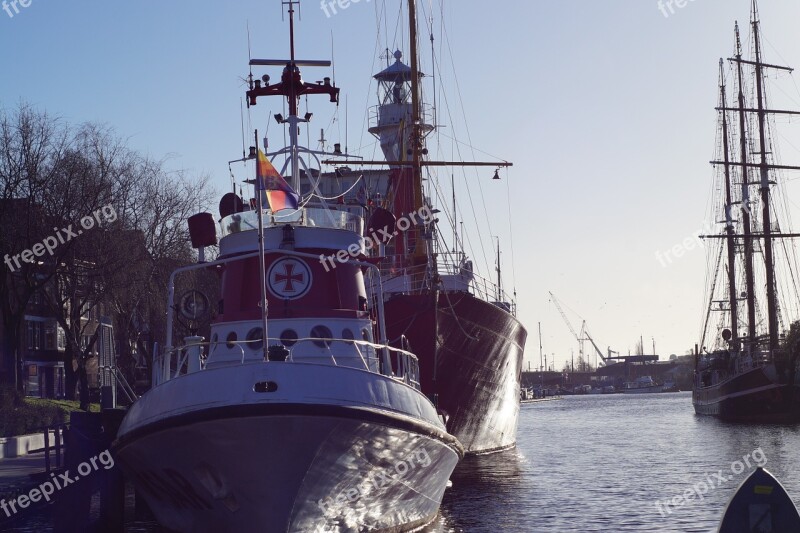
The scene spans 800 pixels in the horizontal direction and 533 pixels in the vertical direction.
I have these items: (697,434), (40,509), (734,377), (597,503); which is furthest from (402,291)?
(734,377)

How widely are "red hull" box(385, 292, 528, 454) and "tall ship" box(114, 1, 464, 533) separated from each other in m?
11.6

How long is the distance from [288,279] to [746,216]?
208 ft

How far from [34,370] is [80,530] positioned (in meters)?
51.3

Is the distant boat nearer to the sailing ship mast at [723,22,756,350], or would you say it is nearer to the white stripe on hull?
the white stripe on hull

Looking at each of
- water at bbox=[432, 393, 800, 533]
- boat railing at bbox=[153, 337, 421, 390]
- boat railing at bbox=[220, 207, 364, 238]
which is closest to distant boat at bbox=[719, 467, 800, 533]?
boat railing at bbox=[153, 337, 421, 390]

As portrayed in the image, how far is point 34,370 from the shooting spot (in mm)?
71750

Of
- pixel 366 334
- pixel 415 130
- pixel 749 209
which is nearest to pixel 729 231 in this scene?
pixel 749 209

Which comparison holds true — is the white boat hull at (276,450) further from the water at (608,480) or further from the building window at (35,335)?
the building window at (35,335)

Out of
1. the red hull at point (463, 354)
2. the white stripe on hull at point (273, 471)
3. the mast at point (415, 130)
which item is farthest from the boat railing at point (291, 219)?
the mast at point (415, 130)

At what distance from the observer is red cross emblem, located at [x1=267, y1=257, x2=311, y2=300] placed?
71.4 ft

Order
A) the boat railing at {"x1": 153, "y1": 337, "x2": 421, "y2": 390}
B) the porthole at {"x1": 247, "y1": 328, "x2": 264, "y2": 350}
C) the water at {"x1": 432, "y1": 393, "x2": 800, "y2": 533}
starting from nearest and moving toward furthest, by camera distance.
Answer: the boat railing at {"x1": 153, "y1": 337, "x2": 421, "y2": 390} < the porthole at {"x1": 247, "y1": 328, "x2": 264, "y2": 350} < the water at {"x1": 432, "y1": 393, "x2": 800, "y2": 533}

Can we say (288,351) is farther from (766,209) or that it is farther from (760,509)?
(766,209)

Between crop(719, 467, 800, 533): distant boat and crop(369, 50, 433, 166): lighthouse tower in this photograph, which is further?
crop(369, 50, 433, 166): lighthouse tower

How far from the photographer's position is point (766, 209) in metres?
75.9
